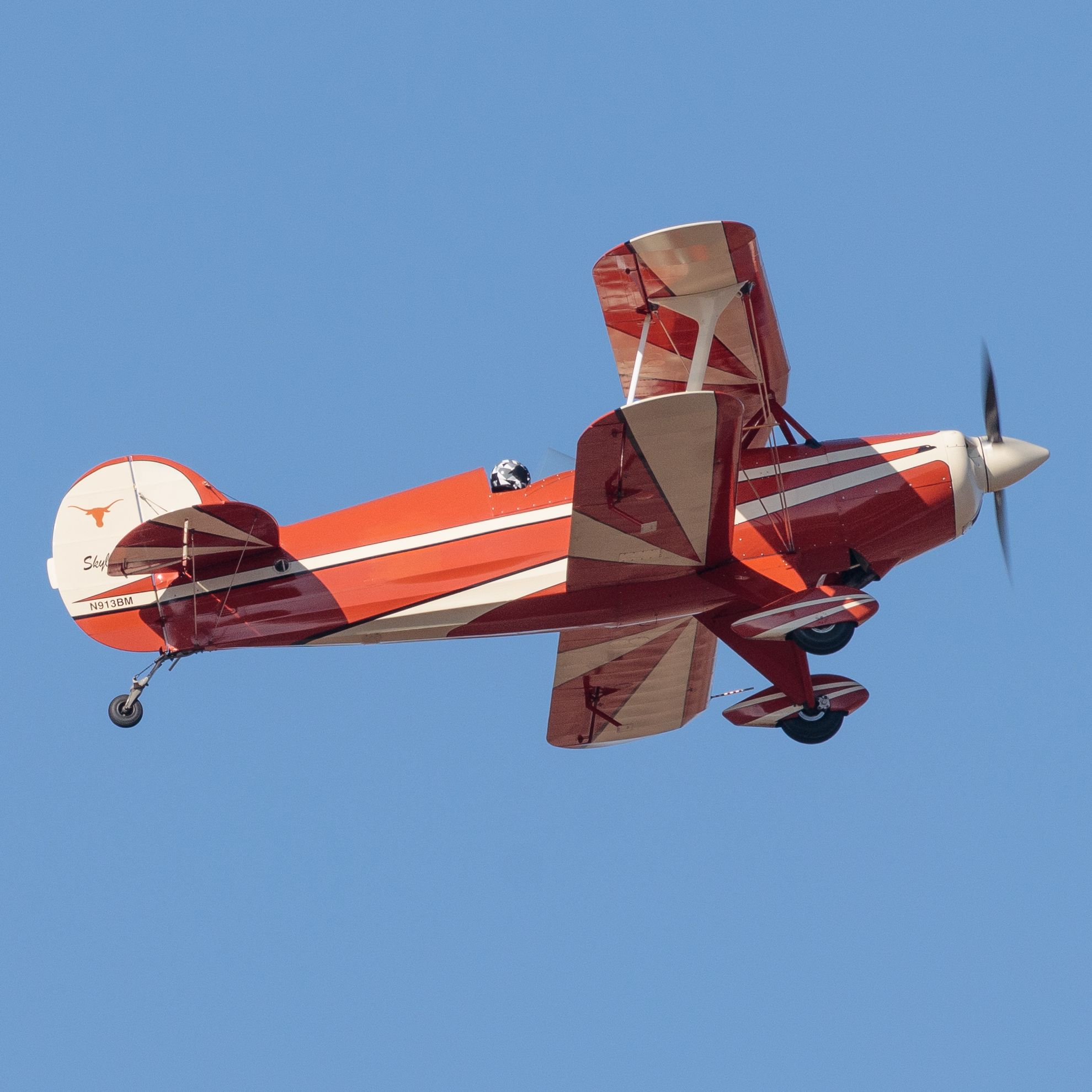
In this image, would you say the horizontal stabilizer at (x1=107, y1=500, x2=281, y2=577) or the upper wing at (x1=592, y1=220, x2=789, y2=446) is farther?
the horizontal stabilizer at (x1=107, y1=500, x2=281, y2=577)

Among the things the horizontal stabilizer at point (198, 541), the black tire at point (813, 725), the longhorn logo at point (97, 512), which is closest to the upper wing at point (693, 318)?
the black tire at point (813, 725)

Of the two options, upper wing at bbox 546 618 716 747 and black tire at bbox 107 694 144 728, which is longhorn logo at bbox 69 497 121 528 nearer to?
black tire at bbox 107 694 144 728

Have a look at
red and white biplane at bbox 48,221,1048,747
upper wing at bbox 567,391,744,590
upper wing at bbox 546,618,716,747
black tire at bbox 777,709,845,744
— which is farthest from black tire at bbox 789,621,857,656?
upper wing at bbox 546,618,716,747

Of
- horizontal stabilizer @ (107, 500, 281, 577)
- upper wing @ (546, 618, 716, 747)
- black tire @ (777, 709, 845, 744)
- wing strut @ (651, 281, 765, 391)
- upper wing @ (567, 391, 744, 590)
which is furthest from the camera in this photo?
upper wing @ (546, 618, 716, 747)

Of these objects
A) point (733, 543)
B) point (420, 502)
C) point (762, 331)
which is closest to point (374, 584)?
point (420, 502)

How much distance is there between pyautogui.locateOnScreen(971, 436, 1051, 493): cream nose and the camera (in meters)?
13.1

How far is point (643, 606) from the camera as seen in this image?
12.7 metres

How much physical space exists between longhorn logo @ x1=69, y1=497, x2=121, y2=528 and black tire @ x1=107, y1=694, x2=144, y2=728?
4.61 feet

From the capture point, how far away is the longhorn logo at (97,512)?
12.9 m

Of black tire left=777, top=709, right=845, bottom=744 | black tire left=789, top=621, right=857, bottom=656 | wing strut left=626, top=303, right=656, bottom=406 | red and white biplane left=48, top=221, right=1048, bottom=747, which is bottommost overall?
black tire left=777, top=709, right=845, bottom=744

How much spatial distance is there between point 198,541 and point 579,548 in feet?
9.43

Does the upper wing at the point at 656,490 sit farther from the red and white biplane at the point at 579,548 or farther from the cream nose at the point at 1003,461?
the cream nose at the point at 1003,461

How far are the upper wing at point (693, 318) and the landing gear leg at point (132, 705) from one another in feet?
14.2

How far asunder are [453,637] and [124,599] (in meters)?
2.57
